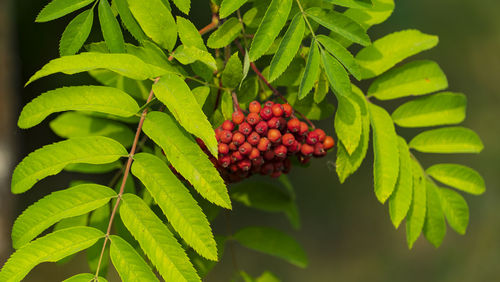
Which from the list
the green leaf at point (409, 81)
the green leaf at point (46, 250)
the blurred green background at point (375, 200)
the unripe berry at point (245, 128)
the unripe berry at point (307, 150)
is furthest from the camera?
the blurred green background at point (375, 200)

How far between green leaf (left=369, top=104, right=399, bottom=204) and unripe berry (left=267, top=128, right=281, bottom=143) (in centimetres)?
25

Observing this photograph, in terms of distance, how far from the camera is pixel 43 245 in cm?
103

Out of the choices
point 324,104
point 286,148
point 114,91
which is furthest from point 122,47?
point 324,104

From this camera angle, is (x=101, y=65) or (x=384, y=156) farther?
(x=384, y=156)

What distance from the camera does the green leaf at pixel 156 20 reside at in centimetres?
113

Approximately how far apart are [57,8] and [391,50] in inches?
32.9

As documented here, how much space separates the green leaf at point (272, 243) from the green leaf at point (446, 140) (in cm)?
51

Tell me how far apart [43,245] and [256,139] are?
509 mm

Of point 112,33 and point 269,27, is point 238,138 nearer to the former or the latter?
point 269,27

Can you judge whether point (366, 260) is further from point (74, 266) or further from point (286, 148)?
point (286, 148)

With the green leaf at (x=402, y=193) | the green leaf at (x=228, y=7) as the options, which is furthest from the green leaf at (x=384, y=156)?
the green leaf at (x=228, y=7)

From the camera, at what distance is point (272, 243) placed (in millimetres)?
1707

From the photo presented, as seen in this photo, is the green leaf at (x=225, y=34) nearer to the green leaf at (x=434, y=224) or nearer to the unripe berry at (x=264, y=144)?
the unripe berry at (x=264, y=144)

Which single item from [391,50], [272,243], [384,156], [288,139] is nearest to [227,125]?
[288,139]
